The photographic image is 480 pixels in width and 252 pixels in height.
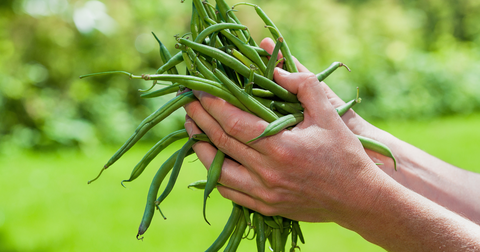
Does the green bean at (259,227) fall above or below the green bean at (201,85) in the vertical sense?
below

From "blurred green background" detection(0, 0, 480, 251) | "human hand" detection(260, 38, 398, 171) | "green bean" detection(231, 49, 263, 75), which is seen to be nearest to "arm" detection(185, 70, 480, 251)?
"green bean" detection(231, 49, 263, 75)

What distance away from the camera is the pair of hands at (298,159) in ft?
4.19

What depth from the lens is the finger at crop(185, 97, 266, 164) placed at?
1336 mm

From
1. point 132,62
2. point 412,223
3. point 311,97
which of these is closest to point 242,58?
point 311,97

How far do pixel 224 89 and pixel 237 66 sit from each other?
117 millimetres

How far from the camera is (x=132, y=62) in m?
6.83

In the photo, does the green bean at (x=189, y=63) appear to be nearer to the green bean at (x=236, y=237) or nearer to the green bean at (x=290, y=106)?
the green bean at (x=290, y=106)

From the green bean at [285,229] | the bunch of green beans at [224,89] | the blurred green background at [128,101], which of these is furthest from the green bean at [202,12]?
the blurred green background at [128,101]

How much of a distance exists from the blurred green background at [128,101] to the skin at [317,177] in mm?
2076

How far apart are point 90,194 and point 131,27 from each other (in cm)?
397

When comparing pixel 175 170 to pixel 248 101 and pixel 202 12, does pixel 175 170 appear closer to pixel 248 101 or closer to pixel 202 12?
pixel 248 101

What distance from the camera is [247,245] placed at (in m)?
3.53

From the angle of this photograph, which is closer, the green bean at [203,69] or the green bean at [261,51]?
the green bean at [203,69]

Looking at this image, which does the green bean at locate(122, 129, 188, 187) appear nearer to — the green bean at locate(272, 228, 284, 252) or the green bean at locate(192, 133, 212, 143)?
the green bean at locate(192, 133, 212, 143)
